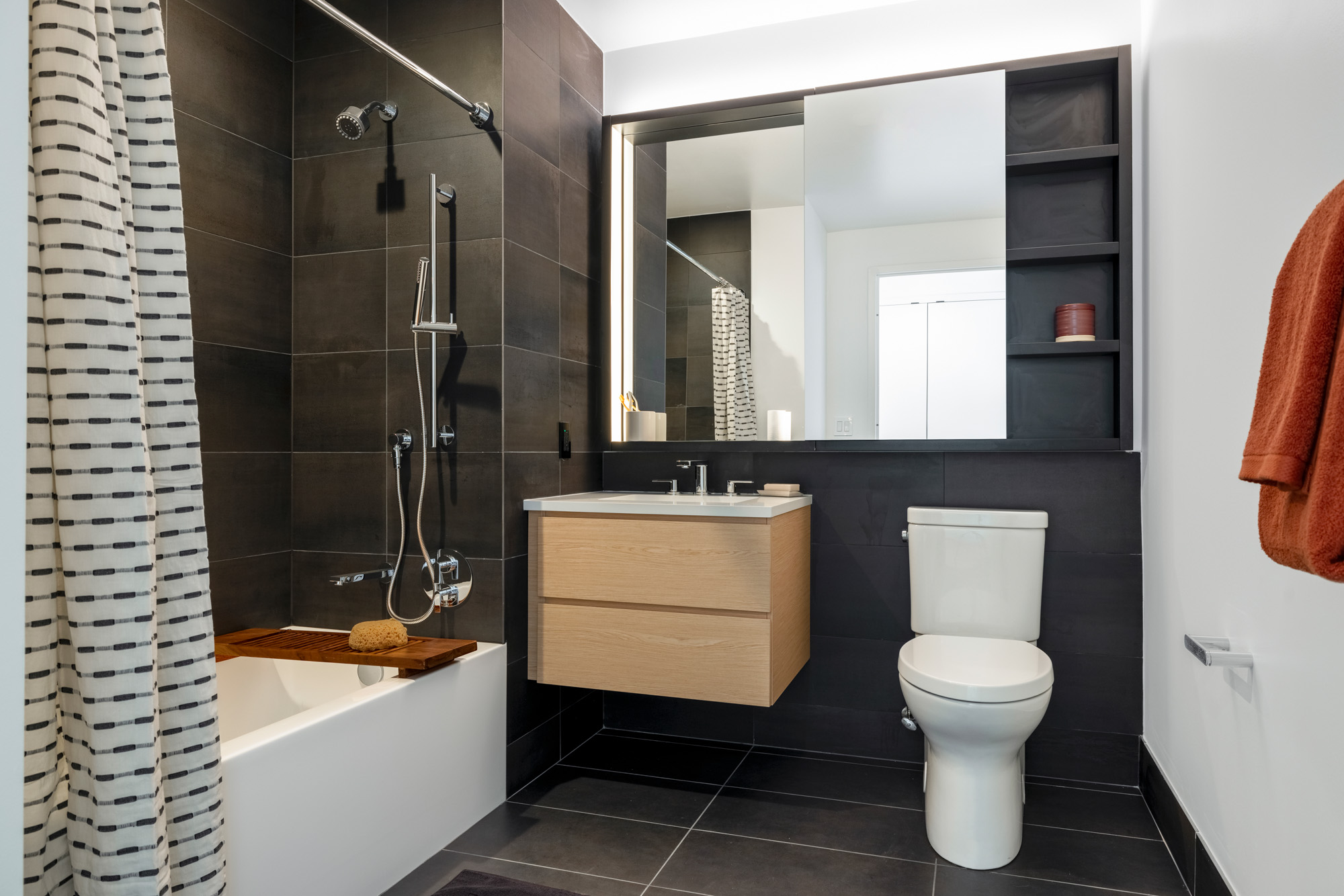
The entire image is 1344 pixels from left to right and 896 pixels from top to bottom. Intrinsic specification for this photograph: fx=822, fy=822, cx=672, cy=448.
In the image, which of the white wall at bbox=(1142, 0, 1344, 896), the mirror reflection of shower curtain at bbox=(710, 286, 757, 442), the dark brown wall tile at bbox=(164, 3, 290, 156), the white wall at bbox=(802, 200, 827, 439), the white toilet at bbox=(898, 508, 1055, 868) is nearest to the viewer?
the white wall at bbox=(1142, 0, 1344, 896)

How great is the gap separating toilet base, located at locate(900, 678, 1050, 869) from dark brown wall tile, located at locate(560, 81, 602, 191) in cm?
201

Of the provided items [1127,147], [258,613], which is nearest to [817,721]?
[258,613]

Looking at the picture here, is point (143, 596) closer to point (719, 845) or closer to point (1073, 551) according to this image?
point (719, 845)

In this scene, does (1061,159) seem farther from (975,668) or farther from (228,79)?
(228,79)

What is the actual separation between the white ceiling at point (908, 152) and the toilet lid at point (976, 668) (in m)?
1.32

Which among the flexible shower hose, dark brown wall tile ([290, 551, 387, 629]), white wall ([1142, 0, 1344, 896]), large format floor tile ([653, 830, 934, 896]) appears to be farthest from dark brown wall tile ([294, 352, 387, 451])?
white wall ([1142, 0, 1344, 896])

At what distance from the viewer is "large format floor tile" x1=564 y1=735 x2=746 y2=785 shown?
2629 mm

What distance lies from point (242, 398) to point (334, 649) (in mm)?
847

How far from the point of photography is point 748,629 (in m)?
2.25

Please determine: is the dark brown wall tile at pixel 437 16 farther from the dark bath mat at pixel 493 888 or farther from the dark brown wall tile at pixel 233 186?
the dark bath mat at pixel 493 888

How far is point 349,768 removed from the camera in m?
1.82

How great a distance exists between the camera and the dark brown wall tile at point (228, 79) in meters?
2.32

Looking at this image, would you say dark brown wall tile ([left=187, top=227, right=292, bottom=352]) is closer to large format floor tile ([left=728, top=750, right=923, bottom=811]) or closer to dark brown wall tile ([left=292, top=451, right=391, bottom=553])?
dark brown wall tile ([left=292, top=451, right=391, bottom=553])

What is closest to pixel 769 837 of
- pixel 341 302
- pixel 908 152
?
pixel 341 302
